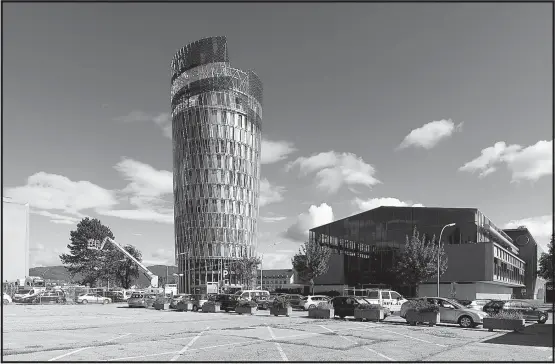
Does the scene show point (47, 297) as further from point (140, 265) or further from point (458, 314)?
point (458, 314)

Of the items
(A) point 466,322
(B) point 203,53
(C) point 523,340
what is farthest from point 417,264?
(B) point 203,53

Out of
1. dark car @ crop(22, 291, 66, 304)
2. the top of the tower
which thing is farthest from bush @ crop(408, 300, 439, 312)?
the top of the tower

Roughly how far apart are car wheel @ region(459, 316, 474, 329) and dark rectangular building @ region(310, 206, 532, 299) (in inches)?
1378

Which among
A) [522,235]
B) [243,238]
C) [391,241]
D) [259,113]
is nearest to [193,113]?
[259,113]

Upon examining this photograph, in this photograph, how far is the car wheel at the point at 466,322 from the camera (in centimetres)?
2719

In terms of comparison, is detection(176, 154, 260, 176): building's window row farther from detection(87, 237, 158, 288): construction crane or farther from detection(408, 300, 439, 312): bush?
detection(408, 300, 439, 312): bush

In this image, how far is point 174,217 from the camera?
135 m

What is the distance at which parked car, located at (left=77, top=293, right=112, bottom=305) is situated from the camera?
59.9m

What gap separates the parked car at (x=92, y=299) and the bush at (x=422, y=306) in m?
43.3

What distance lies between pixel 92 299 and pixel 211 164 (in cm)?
7018

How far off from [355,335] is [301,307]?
2501cm

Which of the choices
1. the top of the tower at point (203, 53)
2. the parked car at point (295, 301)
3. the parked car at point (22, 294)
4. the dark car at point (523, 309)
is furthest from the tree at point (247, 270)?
the dark car at point (523, 309)

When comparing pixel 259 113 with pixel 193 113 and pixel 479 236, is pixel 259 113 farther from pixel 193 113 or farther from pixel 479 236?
pixel 479 236

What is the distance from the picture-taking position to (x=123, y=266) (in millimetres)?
104438
